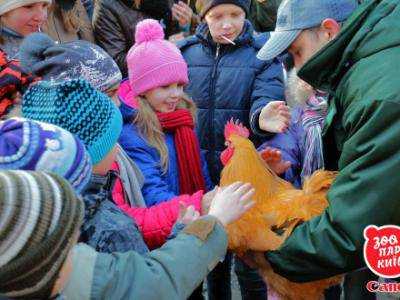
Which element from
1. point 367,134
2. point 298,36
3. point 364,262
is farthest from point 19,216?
point 298,36

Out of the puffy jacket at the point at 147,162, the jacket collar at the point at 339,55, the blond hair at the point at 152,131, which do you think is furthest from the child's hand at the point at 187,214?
the jacket collar at the point at 339,55

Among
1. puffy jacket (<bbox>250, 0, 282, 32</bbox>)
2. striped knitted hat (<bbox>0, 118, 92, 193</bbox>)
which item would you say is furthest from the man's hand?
striped knitted hat (<bbox>0, 118, 92, 193</bbox>)

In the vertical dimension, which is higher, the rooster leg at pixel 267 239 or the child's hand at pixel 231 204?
the child's hand at pixel 231 204

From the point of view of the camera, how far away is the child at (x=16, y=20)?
3.17m

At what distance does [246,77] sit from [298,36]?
3.83 ft

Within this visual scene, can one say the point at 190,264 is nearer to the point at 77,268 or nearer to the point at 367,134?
the point at 77,268

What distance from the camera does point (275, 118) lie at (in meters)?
2.85

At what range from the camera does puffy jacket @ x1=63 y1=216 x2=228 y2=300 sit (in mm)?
1424

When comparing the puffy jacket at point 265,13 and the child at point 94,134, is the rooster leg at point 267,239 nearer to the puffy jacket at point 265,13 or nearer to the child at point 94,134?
the child at point 94,134

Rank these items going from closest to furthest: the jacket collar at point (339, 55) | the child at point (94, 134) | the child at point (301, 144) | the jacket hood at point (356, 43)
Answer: the child at point (94, 134), the jacket hood at point (356, 43), the jacket collar at point (339, 55), the child at point (301, 144)

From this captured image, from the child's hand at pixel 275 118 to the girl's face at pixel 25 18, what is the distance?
1.59 metres

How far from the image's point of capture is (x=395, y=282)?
2.16 m

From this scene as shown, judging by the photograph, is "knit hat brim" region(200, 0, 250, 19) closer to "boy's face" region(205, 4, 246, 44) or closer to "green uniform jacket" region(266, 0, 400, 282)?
"boy's face" region(205, 4, 246, 44)

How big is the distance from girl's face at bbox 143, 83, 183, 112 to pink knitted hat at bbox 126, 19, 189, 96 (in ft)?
0.11
